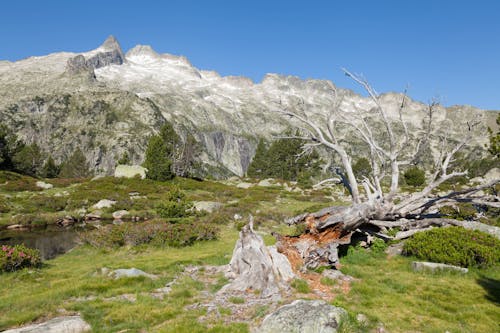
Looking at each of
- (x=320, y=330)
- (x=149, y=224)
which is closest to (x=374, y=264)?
(x=320, y=330)

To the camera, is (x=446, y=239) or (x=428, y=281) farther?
(x=446, y=239)

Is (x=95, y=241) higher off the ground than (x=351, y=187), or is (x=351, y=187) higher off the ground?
A: (x=351, y=187)

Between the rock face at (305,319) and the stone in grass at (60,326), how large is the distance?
498 centimetres

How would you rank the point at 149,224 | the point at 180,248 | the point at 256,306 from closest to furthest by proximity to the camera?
1. the point at 256,306
2. the point at 180,248
3. the point at 149,224

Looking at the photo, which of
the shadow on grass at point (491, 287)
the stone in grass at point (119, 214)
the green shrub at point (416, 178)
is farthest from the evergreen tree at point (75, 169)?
the shadow on grass at point (491, 287)

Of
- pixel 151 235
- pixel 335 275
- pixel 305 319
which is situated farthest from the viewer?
pixel 151 235

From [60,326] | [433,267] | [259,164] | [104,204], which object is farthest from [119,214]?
[259,164]

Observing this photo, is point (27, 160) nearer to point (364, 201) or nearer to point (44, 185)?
point (44, 185)

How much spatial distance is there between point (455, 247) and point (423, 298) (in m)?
4.82

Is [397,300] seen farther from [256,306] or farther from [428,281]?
[256,306]

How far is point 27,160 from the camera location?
86688 millimetres

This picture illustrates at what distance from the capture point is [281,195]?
176 feet

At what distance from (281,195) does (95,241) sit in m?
33.4

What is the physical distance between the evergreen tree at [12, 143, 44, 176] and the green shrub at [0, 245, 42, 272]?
67731 millimetres
